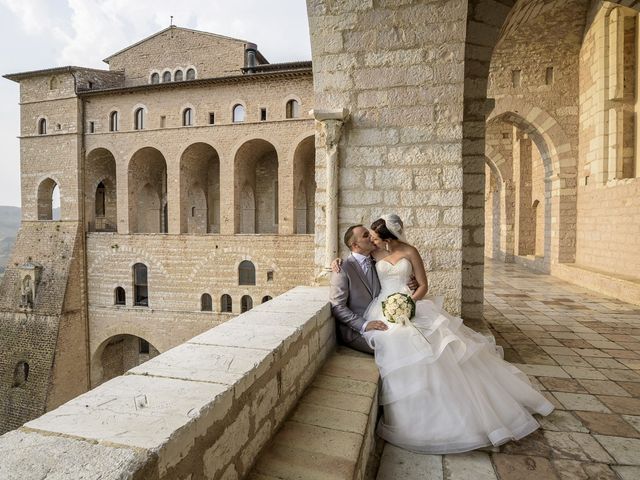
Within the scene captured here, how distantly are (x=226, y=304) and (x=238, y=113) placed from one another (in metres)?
9.50

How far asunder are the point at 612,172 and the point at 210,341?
33.4 ft

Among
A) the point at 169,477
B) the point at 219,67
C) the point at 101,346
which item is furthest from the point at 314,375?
the point at 219,67

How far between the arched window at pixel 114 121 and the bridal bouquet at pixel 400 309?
2074 centimetres

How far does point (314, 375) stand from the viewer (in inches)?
103

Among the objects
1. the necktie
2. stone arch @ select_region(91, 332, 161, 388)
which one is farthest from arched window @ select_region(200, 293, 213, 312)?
the necktie

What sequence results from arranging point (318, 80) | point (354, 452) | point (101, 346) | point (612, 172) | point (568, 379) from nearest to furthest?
point (354, 452) < point (568, 379) < point (318, 80) < point (612, 172) < point (101, 346)

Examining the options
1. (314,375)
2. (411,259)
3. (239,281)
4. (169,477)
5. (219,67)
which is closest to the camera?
(169,477)

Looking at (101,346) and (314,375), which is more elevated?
(314,375)

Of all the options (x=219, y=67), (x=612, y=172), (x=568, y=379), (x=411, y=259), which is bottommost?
(x=568, y=379)

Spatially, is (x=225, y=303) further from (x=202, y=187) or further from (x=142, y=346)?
(x=202, y=187)

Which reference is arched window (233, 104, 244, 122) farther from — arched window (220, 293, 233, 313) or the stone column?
the stone column

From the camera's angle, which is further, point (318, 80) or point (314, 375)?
point (318, 80)

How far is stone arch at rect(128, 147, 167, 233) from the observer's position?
19.1 meters

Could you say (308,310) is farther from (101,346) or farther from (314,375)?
(101,346)
